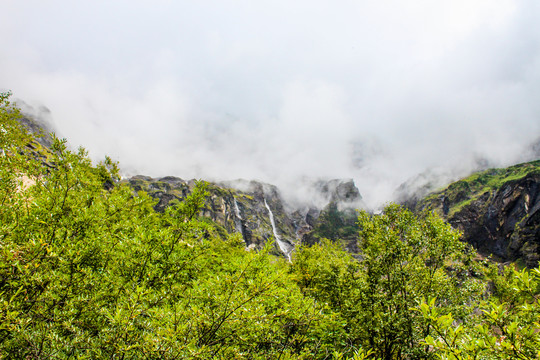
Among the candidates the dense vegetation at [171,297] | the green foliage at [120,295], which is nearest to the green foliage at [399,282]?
Result: the dense vegetation at [171,297]

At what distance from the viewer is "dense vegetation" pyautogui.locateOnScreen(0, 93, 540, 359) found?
17.6ft

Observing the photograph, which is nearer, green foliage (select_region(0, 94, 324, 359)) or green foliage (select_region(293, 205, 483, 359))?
green foliage (select_region(0, 94, 324, 359))

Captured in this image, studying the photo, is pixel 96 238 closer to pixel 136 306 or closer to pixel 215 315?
pixel 136 306

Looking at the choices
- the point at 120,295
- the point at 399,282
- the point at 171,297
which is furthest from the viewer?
the point at 399,282

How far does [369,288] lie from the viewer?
16.2 m

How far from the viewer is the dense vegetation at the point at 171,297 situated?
5.37 meters

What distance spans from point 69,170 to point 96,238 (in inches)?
208

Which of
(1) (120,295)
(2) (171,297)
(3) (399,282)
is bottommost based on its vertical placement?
(1) (120,295)

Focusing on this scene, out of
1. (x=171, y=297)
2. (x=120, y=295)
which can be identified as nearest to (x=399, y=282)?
(x=171, y=297)

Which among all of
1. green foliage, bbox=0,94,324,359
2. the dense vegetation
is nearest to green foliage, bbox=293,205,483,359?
the dense vegetation

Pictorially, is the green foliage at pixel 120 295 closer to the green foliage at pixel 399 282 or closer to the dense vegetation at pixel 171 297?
the dense vegetation at pixel 171 297

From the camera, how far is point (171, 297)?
756 cm

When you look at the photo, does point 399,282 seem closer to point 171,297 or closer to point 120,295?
point 171,297

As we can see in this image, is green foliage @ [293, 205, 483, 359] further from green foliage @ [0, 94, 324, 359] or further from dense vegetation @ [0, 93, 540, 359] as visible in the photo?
green foliage @ [0, 94, 324, 359]
